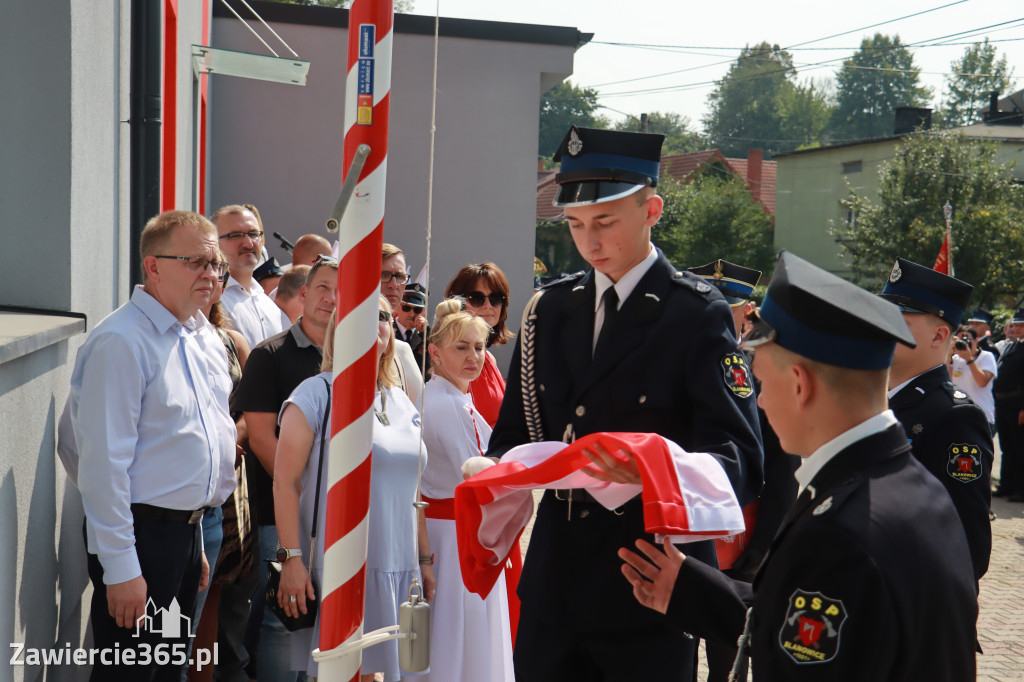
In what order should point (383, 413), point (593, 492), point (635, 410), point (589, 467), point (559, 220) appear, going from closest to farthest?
point (589, 467)
point (593, 492)
point (635, 410)
point (383, 413)
point (559, 220)

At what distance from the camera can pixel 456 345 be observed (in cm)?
468

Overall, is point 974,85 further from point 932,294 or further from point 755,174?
point 932,294

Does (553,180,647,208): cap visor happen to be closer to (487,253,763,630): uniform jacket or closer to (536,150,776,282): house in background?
(487,253,763,630): uniform jacket

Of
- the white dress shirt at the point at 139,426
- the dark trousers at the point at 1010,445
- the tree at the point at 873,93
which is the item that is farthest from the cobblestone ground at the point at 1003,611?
the tree at the point at 873,93

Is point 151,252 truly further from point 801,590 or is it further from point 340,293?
point 801,590

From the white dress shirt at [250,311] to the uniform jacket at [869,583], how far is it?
4604 millimetres

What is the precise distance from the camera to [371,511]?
3.97 m

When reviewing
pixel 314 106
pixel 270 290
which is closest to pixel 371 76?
pixel 270 290

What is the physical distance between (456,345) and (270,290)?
3934 mm

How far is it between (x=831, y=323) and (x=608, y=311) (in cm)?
113

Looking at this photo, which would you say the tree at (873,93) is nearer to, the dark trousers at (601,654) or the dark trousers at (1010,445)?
the dark trousers at (1010,445)

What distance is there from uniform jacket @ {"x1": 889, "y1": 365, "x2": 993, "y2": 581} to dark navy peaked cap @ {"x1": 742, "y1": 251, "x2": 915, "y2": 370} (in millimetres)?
1565

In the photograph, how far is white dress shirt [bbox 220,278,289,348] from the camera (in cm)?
589

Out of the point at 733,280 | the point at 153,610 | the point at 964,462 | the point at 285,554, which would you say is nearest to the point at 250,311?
the point at 285,554
